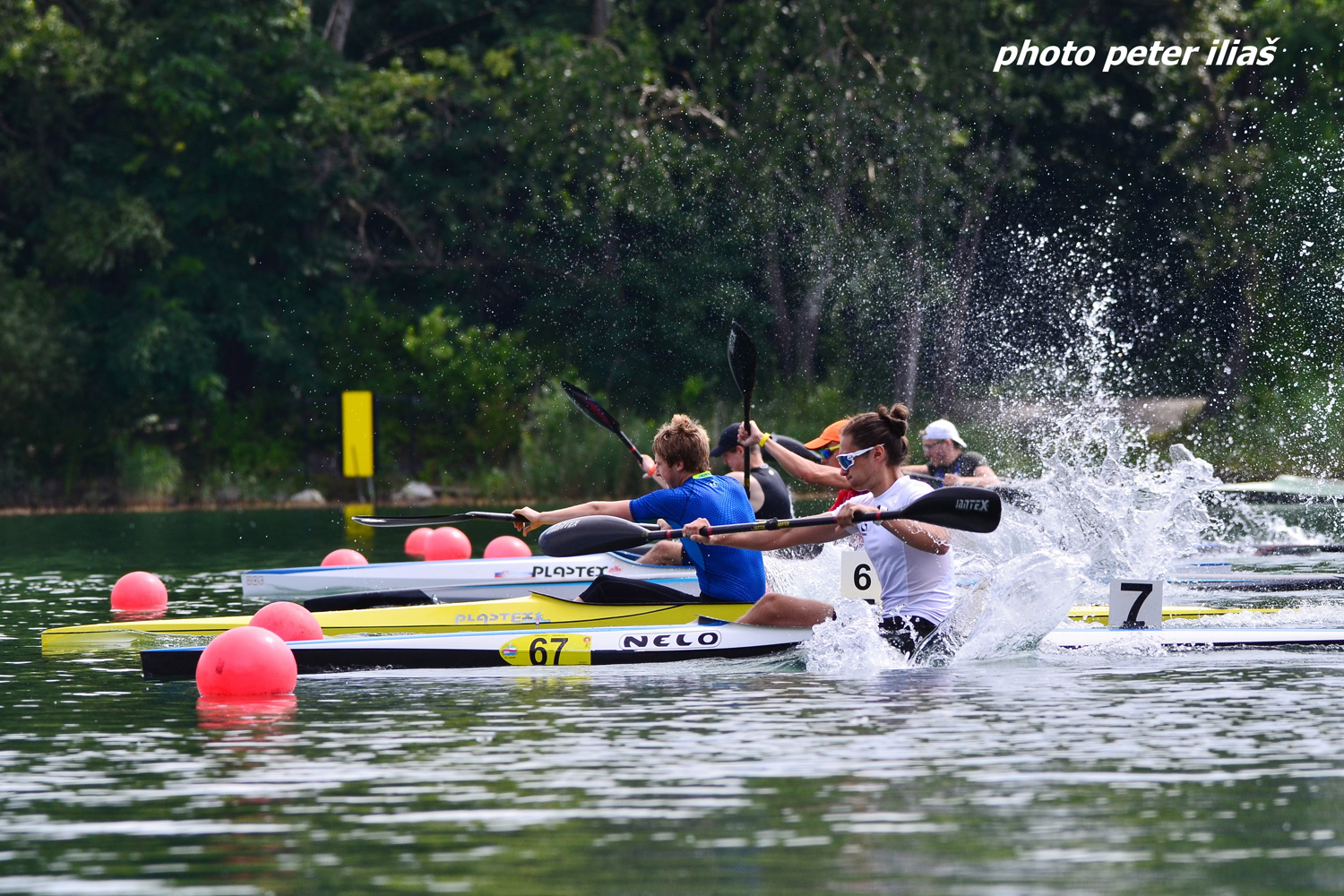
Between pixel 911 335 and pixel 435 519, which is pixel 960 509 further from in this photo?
→ pixel 911 335

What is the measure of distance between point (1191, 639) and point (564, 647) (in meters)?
3.60

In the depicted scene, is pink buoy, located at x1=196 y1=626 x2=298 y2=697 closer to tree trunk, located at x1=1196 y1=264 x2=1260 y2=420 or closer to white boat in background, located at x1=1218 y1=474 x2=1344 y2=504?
white boat in background, located at x1=1218 y1=474 x2=1344 y2=504

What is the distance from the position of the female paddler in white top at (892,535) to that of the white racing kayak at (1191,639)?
119cm

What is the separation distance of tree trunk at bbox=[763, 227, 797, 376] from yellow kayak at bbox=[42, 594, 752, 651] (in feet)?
73.8

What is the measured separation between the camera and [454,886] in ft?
18.2

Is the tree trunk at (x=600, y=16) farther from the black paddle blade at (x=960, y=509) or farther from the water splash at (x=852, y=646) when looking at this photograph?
the black paddle blade at (x=960, y=509)

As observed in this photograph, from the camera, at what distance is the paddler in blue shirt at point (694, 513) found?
33.6ft

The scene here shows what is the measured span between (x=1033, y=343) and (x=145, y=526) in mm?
15759

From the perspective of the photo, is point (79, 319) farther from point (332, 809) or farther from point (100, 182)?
point (332, 809)

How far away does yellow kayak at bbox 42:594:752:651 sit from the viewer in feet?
34.7

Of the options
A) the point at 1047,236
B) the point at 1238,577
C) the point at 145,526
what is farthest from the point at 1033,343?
the point at 1238,577

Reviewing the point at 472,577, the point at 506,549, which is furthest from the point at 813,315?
the point at 472,577

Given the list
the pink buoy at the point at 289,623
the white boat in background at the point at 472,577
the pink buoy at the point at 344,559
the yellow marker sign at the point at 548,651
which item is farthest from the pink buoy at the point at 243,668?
the pink buoy at the point at 344,559

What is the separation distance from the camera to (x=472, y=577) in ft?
50.0
